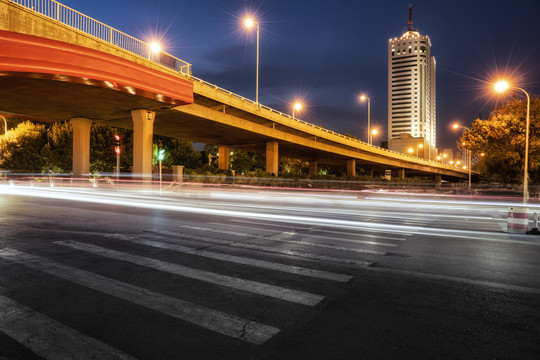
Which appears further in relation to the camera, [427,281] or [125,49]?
[125,49]

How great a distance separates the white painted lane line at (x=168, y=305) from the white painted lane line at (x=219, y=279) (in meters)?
0.86

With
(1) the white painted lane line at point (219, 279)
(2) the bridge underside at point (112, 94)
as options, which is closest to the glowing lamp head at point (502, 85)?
(2) the bridge underside at point (112, 94)

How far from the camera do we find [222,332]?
3723mm

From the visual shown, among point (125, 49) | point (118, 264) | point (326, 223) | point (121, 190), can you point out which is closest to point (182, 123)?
point (121, 190)

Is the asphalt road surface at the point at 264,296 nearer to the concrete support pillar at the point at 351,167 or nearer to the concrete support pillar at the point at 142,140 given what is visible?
the concrete support pillar at the point at 142,140

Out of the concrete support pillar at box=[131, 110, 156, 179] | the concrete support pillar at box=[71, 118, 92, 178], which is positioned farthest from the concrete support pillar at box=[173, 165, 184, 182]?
the concrete support pillar at box=[71, 118, 92, 178]

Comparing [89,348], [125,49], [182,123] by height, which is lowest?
[89,348]

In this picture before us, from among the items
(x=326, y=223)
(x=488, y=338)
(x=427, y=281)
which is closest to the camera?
(x=488, y=338)

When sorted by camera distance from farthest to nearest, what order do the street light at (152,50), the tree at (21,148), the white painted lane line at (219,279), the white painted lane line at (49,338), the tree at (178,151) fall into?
the tree at (178,151) → the tree at (21,148) → the street light at (152,50) → the white painted lane line at (219,279) → the white painted lane line at (49,338)

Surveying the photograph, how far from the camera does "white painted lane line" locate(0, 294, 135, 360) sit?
327 cm

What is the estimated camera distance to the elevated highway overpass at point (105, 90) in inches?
643

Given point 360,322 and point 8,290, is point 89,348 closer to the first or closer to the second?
point 8,290

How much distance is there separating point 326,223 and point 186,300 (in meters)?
8.26

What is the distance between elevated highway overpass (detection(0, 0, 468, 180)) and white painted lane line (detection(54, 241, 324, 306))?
13.4 m
